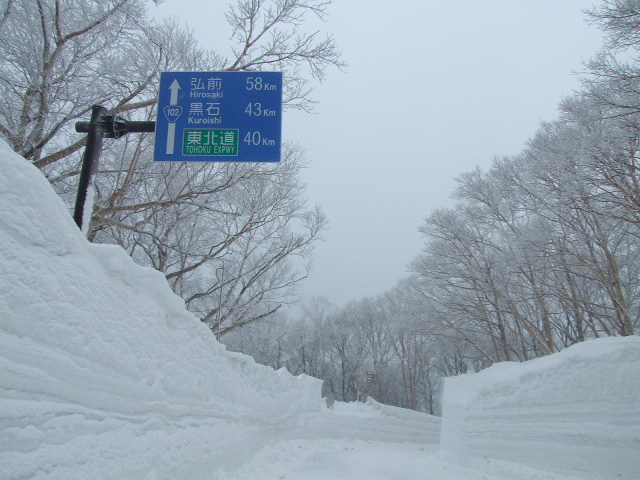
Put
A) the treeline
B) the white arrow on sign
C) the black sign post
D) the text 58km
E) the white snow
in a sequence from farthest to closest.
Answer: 1. the treeline
2. the text 58km
3. the white arrow on sign
4. the black sign post
5. the white snow

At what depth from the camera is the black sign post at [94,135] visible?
401cm

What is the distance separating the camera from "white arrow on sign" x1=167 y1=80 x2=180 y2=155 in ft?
15.5

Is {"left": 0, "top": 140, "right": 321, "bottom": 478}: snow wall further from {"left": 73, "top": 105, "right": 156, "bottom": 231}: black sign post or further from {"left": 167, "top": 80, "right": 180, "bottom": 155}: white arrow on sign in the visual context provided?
{"left": 167, "top": 80, "right": 180, "bottom": 155}: white arrow on sign

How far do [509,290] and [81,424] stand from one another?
16.9 meters

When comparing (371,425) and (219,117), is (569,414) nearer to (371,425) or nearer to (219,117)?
(219,117)

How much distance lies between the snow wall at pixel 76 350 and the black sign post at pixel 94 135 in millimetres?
873

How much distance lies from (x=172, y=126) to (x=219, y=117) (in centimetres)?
59

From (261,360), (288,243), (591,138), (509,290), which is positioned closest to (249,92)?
(591,138)

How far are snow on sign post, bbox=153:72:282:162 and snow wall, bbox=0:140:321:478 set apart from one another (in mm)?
1711

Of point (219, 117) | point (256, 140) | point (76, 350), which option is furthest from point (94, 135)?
point (76, 350)

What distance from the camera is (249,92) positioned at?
5008mm

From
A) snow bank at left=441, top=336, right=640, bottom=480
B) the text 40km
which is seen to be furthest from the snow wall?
snow bank at left=441, top=336, right=640, bottom=480

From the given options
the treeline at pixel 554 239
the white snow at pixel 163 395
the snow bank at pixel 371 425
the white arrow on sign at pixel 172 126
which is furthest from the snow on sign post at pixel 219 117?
the snow bank at pixel 371 425

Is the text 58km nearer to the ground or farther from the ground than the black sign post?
farther from the ground
